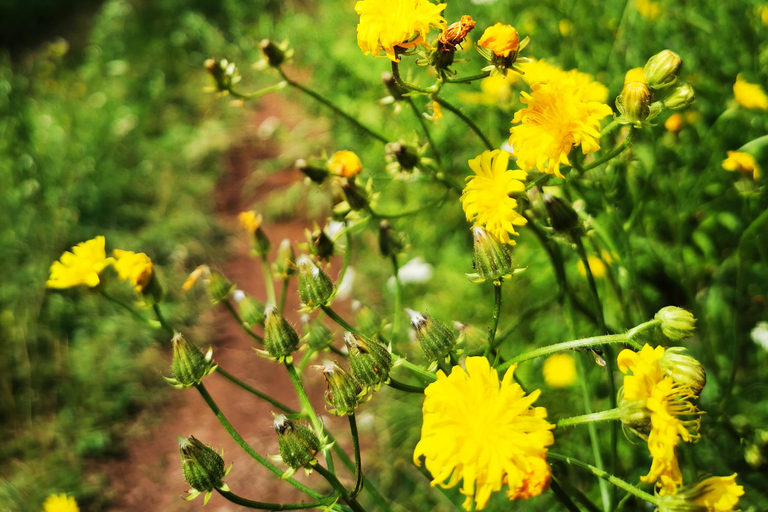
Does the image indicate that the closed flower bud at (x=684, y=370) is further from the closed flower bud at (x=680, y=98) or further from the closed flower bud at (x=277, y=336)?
the closed flower bud at (x=277, y=336)

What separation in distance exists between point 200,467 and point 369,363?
381 mm

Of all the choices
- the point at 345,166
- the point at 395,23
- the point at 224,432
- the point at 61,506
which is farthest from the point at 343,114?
the point at 224,432

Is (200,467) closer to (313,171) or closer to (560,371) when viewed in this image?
(313,171)

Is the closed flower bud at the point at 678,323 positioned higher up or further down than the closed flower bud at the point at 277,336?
higher up

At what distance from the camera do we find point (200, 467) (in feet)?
3.55

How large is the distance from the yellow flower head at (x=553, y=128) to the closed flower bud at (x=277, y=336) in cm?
57

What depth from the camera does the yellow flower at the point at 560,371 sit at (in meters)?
2.06

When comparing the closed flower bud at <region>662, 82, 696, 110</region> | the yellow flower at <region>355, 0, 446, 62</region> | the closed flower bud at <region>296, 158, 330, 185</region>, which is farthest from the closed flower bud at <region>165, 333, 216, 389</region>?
the closed flower bud at <region>662, 82, 696, 110</region>

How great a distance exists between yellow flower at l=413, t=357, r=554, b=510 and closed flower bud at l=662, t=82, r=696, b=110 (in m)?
0.59

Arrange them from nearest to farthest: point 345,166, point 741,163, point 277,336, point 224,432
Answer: point 277,336 < point 345,166 < point 741,163 < point 224,432

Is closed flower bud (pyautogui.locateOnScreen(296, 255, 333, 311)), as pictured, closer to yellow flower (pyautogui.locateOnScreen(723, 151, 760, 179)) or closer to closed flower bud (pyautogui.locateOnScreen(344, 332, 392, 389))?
closed flower bud (pyautogui.locateOnScreen(344, 332, 392, 389))

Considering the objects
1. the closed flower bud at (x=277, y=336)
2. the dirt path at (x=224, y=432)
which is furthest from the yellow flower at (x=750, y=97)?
the dirt path at (x=224, y=432)

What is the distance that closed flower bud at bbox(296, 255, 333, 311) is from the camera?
1190 millimetres

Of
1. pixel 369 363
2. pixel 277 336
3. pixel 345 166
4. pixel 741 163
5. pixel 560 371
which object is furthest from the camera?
pixel 560 371
